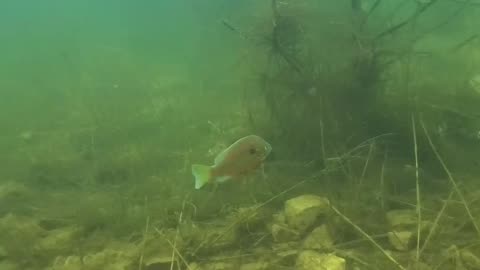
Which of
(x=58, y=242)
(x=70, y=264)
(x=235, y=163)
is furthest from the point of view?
(x=58, y=242)

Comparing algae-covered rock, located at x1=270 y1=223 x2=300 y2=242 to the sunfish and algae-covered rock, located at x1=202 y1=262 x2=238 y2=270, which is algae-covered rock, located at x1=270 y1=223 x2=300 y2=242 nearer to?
algae-covered rock, located at x1=202 y1=262 x2=238 y2=270

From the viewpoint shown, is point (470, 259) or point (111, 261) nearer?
point (470, 259)

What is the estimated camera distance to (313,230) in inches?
181

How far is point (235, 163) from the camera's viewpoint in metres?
3.78

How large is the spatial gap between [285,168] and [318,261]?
2.75 meters

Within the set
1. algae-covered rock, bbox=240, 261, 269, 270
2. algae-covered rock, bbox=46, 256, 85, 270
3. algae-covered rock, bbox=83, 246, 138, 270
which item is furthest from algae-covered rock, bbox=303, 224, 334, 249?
algae-covered rock, bbox=46, 256, 85, 270

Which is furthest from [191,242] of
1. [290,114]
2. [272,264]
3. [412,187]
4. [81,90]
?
[81,90]

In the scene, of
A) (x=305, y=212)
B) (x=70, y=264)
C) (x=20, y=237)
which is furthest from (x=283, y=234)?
(x=20, y=237)

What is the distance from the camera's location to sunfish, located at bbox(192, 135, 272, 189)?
3689 millimetres

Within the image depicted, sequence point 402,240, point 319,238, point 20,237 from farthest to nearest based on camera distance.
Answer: point 20,237 → point 319,238 → point 402,240

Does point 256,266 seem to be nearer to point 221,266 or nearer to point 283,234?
point 221,266

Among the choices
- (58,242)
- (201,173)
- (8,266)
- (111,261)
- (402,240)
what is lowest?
(8,266)

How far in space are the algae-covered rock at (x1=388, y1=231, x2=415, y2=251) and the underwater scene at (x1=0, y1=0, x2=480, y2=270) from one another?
0.02 metres

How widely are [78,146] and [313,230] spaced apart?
7.61 m
